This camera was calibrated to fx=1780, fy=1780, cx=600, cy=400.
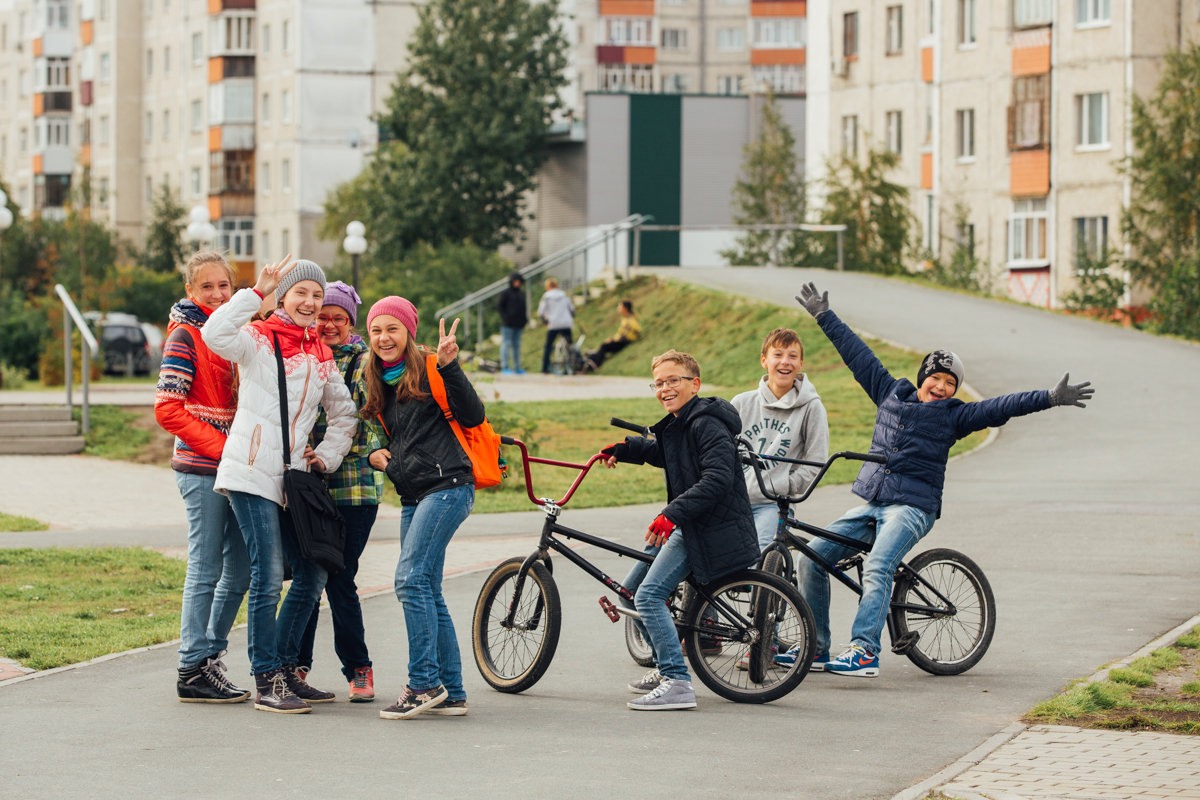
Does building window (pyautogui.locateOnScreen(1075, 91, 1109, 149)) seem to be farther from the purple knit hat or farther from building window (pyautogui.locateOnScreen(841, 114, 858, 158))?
the purple knit hat

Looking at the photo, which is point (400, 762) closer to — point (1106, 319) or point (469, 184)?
point (1106, 319)

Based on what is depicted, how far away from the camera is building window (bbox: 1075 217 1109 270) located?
43.1 metres

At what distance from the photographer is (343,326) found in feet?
25.8

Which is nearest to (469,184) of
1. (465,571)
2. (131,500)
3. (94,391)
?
(94,391)

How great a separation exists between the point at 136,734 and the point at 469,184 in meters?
54.6

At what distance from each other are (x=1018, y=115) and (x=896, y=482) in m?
40.3

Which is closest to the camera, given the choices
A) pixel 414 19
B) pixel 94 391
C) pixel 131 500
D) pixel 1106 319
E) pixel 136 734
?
pixel 136 734

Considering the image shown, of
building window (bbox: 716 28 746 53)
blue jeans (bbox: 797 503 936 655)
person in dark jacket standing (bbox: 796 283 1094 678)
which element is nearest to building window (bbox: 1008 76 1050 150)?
person in dark jacket standing (bbox: 796 283 1094 678)

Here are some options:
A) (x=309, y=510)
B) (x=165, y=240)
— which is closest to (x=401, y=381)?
(x=309, y=510)

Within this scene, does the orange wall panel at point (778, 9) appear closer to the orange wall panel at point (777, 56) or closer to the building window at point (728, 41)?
the building window at point (728, 41)

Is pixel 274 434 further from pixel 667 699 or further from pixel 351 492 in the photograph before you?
pixel 667 699

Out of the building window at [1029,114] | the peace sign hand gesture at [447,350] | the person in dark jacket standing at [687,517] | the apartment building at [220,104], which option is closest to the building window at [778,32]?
the apartment building at [220,104]

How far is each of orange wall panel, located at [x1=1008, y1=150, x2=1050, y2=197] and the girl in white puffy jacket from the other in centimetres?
4056

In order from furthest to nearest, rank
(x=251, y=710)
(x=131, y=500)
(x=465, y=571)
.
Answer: (x=131, y=500)
(x=465, y=571)
(x=251, y=710)
